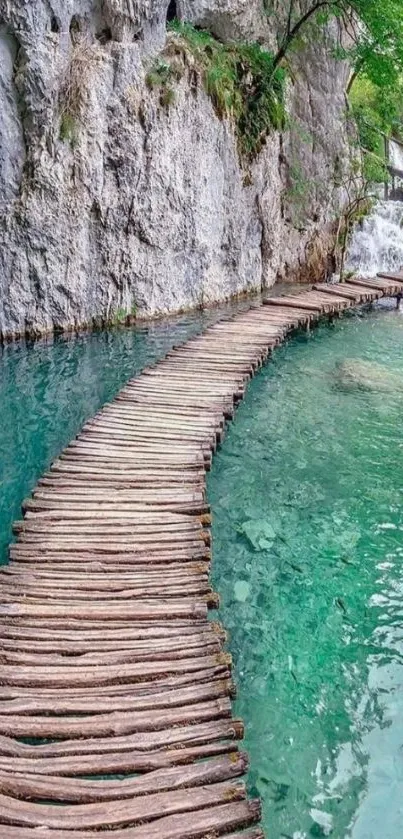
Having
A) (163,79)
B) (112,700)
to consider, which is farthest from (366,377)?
(112,700)

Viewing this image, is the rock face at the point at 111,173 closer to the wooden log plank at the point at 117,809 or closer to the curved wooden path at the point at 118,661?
the curved wooden path at the point at 118,661

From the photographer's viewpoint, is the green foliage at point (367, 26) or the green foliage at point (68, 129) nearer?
the green foliage at point (68, 129)

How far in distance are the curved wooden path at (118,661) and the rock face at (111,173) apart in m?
6.39

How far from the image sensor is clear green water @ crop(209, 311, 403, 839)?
11.9 ft

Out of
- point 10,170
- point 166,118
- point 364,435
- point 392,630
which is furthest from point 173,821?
point 166,118

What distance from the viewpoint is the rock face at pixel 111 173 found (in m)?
11.7

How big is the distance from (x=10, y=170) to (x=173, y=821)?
1143 cm

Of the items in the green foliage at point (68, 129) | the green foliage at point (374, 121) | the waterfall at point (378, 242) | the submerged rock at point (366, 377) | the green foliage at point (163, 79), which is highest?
the green foliage at point (374, 121)

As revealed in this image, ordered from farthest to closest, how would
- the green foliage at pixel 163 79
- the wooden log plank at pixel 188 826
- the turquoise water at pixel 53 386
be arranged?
the green foliage at pixel 163 79
the turquoise water at pixel 53 386
the wooden log plank at pixel 188 826

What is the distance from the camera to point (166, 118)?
14328 mm

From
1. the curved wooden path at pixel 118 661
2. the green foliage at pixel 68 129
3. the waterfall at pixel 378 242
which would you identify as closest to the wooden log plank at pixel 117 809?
the curved wooden path at pixel 118 661

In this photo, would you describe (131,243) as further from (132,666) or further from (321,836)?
(321,836)

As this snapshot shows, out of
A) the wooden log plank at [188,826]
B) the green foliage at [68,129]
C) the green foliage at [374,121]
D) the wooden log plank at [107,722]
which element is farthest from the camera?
the green foliage at [374,121]

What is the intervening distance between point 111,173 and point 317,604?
10.9 m
